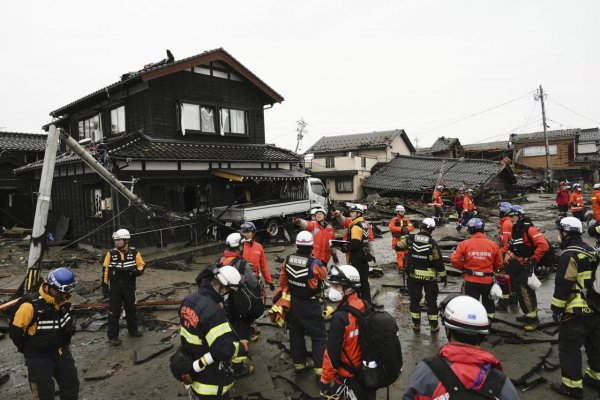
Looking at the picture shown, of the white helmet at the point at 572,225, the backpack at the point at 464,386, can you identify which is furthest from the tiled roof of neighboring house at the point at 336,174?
the backpack at the point at 464,386

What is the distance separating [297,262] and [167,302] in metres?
4.46

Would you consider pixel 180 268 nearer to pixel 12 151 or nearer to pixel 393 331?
pixel 393 331

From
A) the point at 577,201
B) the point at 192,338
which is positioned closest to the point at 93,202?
the point at 192,338

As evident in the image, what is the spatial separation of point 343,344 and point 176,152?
39.4ft

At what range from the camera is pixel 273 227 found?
1475 centimetres

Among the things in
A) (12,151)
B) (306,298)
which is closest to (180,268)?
(306,298)

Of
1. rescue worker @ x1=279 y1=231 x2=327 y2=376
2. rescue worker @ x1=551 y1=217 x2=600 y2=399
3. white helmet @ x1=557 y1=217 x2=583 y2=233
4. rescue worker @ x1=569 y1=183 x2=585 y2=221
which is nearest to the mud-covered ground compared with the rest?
rescue worker @ x1=551 y1=217 x2=600 y2=399

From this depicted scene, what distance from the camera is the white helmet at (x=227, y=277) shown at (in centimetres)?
323

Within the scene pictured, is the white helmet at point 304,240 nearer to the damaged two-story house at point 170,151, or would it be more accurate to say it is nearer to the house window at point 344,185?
the damaged two-story house at point 170,151

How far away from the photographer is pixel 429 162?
3009 cm

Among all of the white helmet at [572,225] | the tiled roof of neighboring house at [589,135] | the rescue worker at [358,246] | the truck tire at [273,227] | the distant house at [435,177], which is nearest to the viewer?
the white helmet at [572,225]

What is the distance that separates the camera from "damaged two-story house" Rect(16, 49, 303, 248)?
12664 mm

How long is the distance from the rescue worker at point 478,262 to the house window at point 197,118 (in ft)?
41.0

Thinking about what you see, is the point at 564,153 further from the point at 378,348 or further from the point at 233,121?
the point at 378,348
